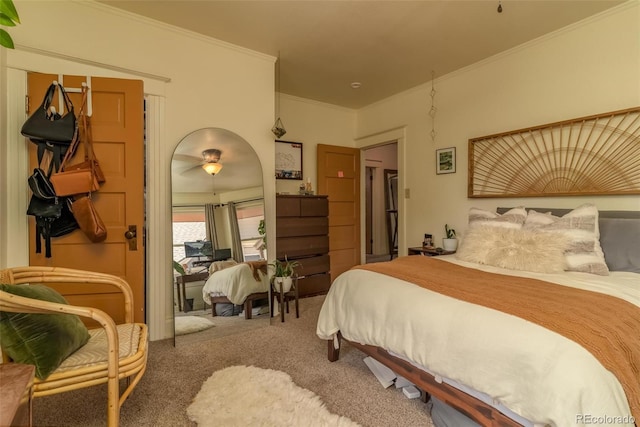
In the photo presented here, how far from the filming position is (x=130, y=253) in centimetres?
227

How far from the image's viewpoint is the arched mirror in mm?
2604

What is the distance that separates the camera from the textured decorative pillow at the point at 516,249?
6.53 ft

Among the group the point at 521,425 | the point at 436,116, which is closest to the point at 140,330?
the point at 521,425

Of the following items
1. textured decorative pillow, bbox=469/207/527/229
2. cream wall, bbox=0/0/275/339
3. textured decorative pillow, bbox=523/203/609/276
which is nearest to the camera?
textured decorative pillow, bbox=523/203/609/276

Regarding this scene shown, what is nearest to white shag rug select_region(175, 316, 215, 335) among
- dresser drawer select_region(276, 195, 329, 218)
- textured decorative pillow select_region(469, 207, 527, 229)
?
dresser drawer select_region(276, 195, 329, 218)

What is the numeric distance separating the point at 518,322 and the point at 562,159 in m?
2.15

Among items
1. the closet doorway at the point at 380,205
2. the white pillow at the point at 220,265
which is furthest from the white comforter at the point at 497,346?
the closet doorway at the point at 380,205

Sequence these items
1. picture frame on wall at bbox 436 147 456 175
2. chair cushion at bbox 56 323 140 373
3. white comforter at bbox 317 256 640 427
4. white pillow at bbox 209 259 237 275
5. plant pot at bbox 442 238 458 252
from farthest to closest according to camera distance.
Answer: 1. picture frame on wall at bbox 436 147 456 175
2. plant pot at bbox 442 238 458 252
3. white pillow at bbox 209 259 237 275
4. chair cushion at bbox 56 323 140 373
5. white comforter at bbox 317 256 640 427

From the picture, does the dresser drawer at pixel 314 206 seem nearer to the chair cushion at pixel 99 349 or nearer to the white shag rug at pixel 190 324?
the white shag rug at pixel 190 324

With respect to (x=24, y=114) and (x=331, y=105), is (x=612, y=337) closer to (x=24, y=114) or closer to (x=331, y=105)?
(x=24, y=114)

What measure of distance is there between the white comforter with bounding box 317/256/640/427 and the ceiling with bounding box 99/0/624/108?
6.66ft

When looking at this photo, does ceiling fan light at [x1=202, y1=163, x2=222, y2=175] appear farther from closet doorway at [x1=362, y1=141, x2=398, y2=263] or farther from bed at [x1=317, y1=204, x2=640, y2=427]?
closet doorway at [x1=362, y1=141, x2=398, y2=263]

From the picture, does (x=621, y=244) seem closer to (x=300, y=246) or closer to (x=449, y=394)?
(x=449, y=394)

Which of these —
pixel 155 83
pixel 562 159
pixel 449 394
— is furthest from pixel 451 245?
pixel 155 83
